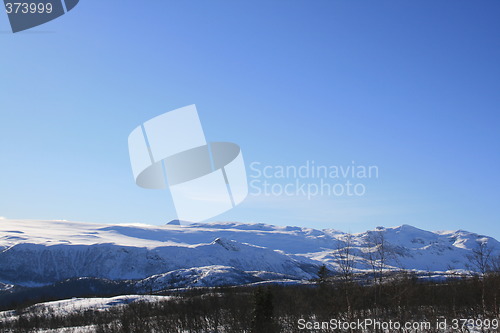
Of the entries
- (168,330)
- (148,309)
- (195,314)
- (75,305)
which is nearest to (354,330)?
(168,330)

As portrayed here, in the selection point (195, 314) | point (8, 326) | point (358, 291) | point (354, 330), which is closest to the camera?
point (354, 330)

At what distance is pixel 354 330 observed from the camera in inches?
587

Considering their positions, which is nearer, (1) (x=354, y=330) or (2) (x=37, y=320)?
(1) (x=354, y=330)

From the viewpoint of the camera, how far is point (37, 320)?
121 metres

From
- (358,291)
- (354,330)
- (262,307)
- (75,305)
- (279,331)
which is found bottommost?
(75,305)

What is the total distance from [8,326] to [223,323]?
207 ft

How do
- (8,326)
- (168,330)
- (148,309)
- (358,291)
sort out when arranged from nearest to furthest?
(358,291), (168,330), (8,326), (148,309)

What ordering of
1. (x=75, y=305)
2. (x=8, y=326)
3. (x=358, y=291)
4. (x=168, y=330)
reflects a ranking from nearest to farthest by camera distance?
(x=358, y=291), (x=168, y=330), (x=8, y=326), (x=75, y=305)

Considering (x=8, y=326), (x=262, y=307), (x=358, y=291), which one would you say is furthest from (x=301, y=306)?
(x=8, y=326)

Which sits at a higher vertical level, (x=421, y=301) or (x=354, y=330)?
(x=354, y=330)

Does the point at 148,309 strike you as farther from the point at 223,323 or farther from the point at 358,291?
the point at 358,291

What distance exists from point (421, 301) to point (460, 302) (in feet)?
29.8

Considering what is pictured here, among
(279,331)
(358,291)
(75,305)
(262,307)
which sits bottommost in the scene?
(75,305)

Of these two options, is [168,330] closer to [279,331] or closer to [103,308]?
[279,331]
